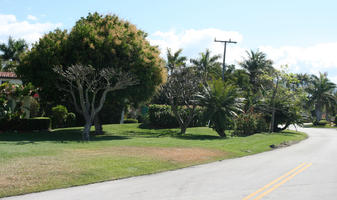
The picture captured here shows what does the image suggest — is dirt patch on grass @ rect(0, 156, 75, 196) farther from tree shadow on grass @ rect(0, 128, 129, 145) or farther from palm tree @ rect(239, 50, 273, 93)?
palm tree @ rect(239, 50, 273, 93)

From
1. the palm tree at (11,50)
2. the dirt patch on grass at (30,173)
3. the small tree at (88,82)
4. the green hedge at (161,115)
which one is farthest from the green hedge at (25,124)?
the palm tree at (11,50)

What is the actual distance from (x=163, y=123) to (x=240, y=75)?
72.6 ft

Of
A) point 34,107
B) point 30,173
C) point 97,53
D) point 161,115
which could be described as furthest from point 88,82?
point 161,115

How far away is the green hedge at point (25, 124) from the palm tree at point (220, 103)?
1245cm

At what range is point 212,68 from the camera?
5481cm

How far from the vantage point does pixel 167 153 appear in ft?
53.5

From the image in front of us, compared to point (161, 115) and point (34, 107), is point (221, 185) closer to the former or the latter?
point (34, 107)

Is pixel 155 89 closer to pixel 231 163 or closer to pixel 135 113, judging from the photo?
pixel 231 163

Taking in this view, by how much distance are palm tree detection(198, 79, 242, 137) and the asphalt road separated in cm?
1300

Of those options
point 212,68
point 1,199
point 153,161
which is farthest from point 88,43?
point 212,68

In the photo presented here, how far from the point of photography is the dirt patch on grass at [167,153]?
591 inches

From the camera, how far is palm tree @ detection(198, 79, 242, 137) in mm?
26953

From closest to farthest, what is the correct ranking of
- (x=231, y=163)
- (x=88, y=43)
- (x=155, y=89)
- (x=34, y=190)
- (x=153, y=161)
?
(x=34, y=190) < (x=153, y=161) < (x=231, y=163) < (x=88, y=43) < (x=155, y=89)

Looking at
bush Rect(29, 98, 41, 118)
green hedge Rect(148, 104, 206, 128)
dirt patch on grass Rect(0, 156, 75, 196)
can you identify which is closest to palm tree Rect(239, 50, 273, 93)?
green hedge Rect(148, 104, 206, 128)
